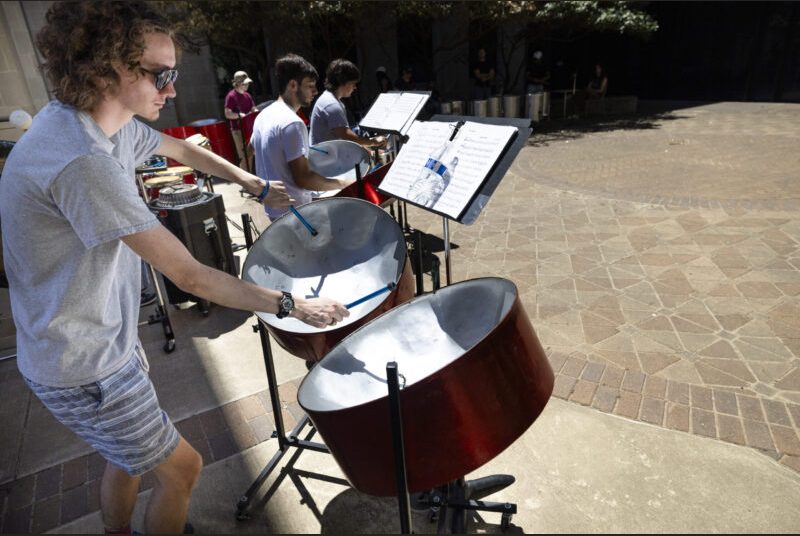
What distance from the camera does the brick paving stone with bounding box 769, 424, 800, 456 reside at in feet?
5.64

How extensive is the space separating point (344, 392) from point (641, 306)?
209 centimetres

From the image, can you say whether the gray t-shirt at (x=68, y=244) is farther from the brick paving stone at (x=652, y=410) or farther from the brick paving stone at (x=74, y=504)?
the brick paving stone at (x=652, y=410)

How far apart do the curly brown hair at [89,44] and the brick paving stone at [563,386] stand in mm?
1818

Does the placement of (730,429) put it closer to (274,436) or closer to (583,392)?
(583,392)

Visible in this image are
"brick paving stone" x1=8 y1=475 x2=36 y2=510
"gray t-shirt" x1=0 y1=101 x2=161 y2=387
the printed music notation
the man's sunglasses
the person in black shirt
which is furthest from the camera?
the person in black shirt

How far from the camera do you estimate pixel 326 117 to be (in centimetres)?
313

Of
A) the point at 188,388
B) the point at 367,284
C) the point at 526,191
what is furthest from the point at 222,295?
the point at 526,191

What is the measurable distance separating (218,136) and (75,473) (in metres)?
5.03

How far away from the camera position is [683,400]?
1.97 metres

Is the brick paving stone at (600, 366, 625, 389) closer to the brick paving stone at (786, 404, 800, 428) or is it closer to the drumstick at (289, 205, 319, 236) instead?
the brick paving stone at (786, 404, 800, 428)

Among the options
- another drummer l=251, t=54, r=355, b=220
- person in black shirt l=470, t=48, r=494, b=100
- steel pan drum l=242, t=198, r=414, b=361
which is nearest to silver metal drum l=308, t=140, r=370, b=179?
another drummer l=251, t=54, r=355, b=220

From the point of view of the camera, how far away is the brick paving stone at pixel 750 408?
1.87 metres

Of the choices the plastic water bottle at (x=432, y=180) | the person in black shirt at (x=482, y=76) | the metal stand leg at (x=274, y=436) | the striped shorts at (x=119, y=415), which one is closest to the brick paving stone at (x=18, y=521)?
the metal stand leg at (x=274, y=436)

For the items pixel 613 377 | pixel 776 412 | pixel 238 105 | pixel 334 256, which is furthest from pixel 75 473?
pixel 238 105
